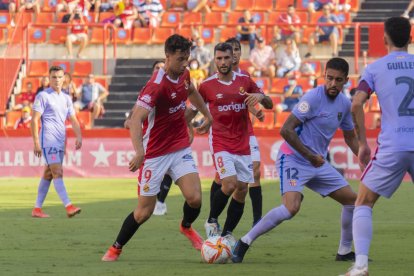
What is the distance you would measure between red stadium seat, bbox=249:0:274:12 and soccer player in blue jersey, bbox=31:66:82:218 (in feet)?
56.7

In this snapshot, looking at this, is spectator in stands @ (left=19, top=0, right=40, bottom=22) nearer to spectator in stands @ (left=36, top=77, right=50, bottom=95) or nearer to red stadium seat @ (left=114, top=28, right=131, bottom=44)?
red stadium seat @ (left=114, top=28, right=131, bottom=44)

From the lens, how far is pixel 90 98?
1241 inches

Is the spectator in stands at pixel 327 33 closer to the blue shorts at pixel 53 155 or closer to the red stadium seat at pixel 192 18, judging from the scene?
the red stadium seat at pixel 192 18

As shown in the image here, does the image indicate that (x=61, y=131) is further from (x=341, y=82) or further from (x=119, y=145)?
(x=119, y=145)

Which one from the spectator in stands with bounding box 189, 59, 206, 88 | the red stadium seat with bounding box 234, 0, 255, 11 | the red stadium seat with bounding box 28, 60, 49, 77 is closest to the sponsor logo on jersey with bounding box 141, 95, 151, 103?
the spectator in stands with bounding box 189, 59, 206, 88

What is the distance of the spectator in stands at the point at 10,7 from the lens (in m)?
35.5

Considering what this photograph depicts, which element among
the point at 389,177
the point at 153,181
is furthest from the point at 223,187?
the point at 389,177

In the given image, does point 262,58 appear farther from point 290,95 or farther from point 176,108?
point 176,108

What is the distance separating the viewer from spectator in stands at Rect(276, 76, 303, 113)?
2962cm

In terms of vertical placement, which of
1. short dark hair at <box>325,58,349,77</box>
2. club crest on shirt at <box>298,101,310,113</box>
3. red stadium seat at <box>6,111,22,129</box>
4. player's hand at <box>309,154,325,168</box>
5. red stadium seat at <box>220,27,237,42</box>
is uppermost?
short dark hair at <box>325,58,349,77</box>

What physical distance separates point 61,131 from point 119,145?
961 cm

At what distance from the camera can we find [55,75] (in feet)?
56.5

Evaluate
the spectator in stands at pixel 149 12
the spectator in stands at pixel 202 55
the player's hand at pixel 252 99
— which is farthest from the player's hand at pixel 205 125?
the spectator in stands at pixel 149 12

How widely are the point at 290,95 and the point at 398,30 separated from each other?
20203 millimetres
